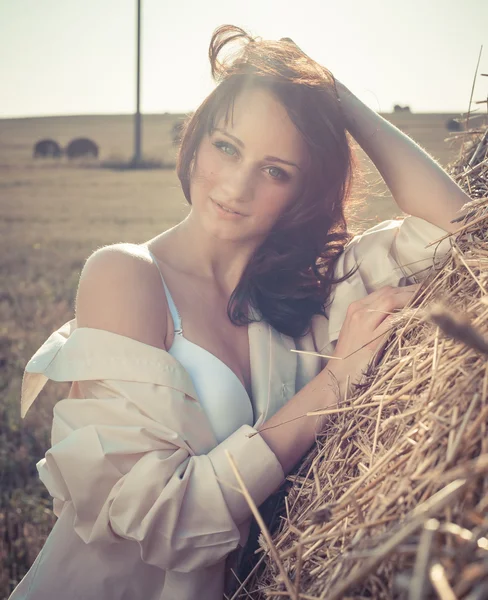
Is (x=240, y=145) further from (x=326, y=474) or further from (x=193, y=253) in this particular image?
(x=326, y=474)

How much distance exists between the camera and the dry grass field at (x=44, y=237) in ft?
11.2

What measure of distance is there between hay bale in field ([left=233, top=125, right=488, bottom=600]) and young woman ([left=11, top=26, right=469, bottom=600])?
0.57ft

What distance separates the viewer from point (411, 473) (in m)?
1.32

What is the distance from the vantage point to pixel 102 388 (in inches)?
85.2

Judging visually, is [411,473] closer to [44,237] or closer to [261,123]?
[261,123]

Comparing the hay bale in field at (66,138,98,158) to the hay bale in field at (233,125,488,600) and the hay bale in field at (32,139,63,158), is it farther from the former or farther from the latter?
the hay bale in field at (233,125,488,600)

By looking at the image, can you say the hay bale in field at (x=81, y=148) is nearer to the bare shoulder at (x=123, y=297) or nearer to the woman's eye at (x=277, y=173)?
the woman's eye at (x=277, y=173)

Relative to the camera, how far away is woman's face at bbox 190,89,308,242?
255 cm

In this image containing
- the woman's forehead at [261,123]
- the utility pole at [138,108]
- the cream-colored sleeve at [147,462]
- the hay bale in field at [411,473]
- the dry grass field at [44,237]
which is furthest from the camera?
the utility pole at [138,108]

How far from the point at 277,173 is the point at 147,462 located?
4.27ft

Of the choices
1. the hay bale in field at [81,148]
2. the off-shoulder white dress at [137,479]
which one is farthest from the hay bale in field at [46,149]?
the off-shoulder white dress at [137,479]

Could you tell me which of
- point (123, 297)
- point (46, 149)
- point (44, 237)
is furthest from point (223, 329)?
point (46, 149)

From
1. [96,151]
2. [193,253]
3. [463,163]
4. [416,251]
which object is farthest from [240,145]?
[96,151]

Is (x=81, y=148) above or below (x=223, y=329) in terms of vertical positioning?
below
